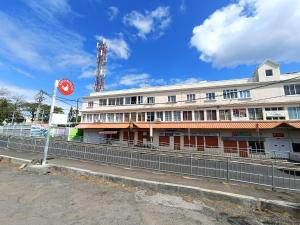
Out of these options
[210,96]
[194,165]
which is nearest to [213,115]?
[210,96]

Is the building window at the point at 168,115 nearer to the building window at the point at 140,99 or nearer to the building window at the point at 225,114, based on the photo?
the building window at the point at 140,99

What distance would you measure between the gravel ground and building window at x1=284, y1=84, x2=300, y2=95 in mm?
27225

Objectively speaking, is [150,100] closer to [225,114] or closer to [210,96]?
[210,96]

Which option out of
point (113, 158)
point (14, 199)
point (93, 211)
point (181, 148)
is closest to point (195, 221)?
point (93, 211)

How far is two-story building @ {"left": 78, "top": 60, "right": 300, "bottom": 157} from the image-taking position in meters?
26.1

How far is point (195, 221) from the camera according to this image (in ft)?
14.9

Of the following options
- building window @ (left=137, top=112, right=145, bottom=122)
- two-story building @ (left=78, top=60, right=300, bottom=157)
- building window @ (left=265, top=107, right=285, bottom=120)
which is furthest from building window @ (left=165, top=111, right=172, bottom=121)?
building window @ (left=265, top=107, right=285, bottom=120)

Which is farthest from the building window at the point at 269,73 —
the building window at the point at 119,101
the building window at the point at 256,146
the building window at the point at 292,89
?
the building window at the point at 119,101

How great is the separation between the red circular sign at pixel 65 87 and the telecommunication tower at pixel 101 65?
3952 cm

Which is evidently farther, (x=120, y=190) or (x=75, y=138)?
(x=75, y=138)

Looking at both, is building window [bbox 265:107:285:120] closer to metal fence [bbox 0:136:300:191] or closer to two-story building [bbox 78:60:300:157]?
two-story building [bbox 78:60:300:157]

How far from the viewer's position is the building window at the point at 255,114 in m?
27.3

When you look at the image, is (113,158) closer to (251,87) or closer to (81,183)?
(81,183)

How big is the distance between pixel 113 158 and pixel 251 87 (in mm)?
25457
